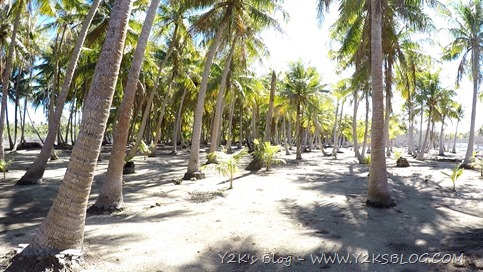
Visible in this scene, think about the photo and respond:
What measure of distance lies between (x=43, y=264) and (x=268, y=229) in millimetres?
3433

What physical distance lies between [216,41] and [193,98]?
16.3 m

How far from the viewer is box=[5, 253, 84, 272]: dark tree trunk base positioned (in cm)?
332

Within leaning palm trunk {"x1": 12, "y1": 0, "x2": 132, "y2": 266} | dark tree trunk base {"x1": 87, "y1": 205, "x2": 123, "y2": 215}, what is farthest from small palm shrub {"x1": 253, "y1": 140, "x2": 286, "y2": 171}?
leaning palm trunk {"x1": 12, "y1": 0, "x2": 132, "y2": 266}

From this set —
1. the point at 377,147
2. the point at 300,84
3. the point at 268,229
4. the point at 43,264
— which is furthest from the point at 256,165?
the point at 43,264

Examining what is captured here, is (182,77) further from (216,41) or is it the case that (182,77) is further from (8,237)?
(8,237)

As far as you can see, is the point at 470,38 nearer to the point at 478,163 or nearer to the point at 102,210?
the point at 478,163

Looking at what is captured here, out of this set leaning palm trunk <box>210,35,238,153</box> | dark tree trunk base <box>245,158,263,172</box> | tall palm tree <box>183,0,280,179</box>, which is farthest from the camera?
dark tree trunk base <box>245,158,263,172</box>

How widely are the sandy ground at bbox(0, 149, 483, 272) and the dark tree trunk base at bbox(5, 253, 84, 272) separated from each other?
324mm

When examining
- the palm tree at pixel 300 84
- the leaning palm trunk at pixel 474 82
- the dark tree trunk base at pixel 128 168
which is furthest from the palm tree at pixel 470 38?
the dark tree trunk base at pixel 128 168

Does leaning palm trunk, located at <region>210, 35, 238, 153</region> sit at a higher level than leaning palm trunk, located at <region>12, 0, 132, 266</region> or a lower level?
higher

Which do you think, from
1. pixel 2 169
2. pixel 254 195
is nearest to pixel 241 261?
pixel 254 195

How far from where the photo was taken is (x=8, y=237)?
16.3 ft

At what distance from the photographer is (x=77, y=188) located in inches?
143

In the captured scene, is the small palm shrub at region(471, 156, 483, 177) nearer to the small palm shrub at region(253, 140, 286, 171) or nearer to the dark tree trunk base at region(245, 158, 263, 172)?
the small palm shrub at region(253, 140, 286, 171)
